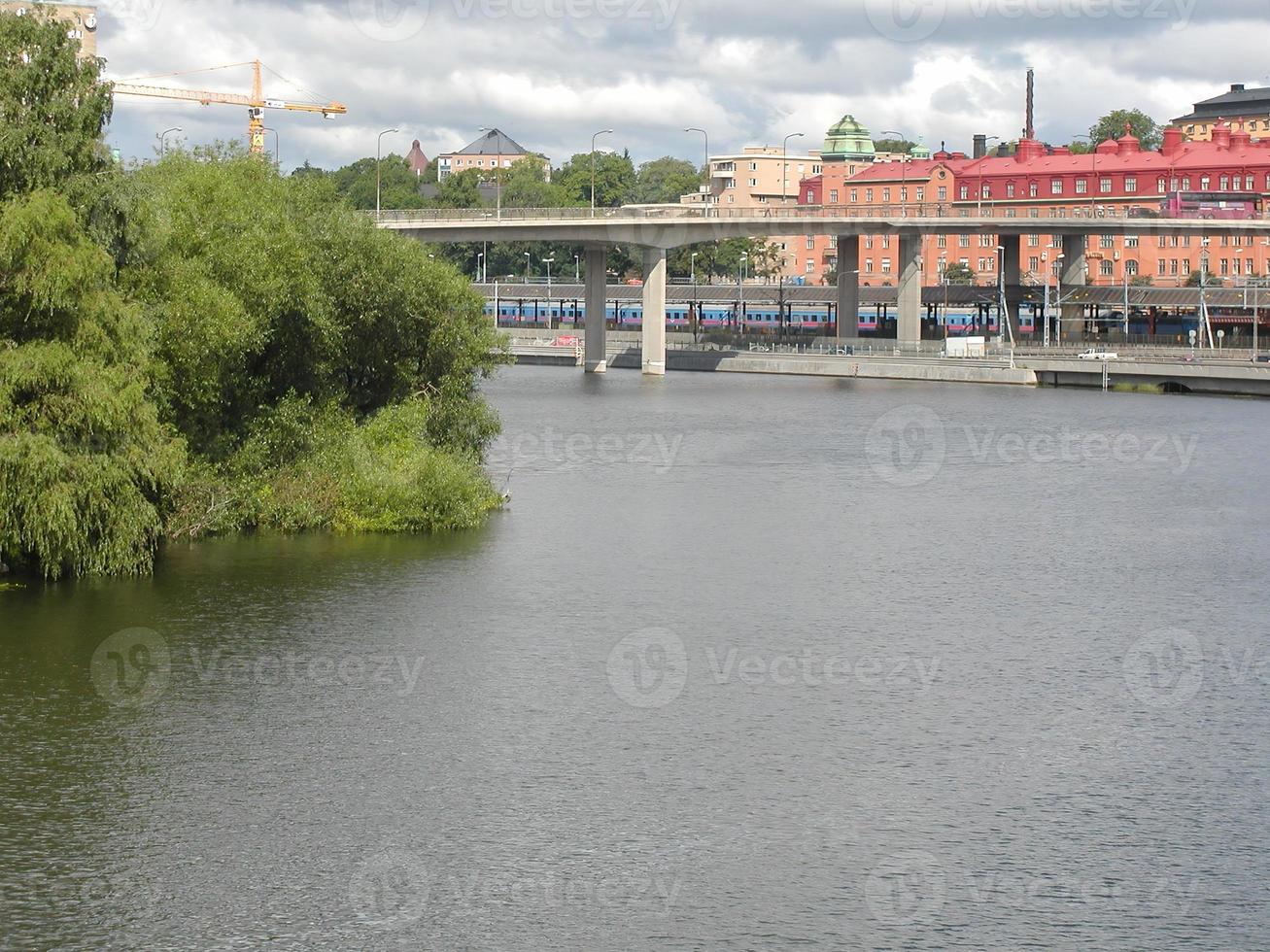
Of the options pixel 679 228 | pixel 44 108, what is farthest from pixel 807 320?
pixel 44 108

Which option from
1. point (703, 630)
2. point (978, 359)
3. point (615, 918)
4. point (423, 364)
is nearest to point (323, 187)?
point (423, 364)

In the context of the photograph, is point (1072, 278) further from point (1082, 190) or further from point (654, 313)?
point (654, 313)

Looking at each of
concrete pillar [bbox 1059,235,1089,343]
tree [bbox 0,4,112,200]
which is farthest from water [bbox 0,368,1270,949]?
concrete pillar [bbox 1059,235,1089,343]

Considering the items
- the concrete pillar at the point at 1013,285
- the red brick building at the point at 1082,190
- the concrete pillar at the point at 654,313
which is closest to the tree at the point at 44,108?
the concrete pillar at the point at 654,313

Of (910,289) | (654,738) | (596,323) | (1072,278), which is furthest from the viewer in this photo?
(1072,278)

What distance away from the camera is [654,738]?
92.9ft

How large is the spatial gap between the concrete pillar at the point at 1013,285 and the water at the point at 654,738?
83.1 metres

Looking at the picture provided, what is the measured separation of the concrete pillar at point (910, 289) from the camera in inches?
4754

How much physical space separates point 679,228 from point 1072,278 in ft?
109

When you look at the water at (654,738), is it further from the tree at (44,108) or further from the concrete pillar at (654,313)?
the concrete pillar at (654,313)

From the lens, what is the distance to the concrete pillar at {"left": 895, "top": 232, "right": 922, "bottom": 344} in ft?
396

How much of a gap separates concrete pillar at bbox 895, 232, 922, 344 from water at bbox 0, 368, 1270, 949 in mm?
72004

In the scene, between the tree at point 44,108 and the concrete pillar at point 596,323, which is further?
the concrete pillar at point 596,323

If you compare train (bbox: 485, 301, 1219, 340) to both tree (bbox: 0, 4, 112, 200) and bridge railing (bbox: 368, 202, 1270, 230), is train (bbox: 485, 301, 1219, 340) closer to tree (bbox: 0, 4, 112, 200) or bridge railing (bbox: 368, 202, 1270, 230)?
bridge railing (bbox: 368, 202, 1270, 230)
